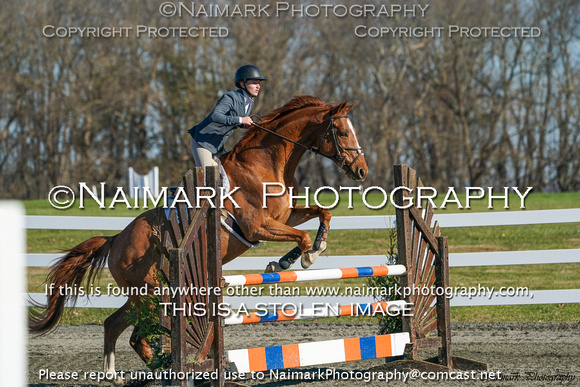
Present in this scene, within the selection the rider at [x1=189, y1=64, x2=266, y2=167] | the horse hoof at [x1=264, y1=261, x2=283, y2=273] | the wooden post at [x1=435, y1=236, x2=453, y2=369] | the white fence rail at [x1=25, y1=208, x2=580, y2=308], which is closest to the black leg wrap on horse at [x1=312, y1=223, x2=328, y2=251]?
the horse hoof at [x1=264, y1=261, x2=283, y2=273]

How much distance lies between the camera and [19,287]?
0.96 m

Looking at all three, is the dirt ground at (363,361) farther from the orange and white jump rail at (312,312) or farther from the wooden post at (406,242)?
the orange and white jump rail at (312,312)

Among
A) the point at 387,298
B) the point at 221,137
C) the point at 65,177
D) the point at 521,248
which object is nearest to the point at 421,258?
Result: the point at 387,298

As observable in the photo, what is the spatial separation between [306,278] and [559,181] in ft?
78.4

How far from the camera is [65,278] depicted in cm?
510

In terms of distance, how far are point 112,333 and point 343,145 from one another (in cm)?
221

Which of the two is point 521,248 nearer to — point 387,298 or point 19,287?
point 387,298

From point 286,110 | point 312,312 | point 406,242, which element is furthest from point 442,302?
point 286,110

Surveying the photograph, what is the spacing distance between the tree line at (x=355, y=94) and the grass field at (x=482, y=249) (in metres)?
10.2

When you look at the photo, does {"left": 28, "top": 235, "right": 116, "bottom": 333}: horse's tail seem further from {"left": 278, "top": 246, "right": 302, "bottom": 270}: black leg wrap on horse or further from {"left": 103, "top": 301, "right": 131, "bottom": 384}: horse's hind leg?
{"left": 278, "top": 246, "right": 302, "bottom": 270}: black leg wrap on horse

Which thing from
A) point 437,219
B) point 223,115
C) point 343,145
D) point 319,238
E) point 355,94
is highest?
point 355,94

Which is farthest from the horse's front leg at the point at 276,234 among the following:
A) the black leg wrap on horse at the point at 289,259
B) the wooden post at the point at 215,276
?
the wooden post at the point at 215,276

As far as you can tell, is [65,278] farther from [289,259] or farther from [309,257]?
[309,257]

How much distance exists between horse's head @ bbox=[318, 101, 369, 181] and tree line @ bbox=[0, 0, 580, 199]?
1868cm
